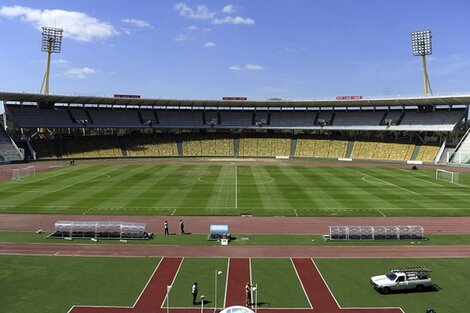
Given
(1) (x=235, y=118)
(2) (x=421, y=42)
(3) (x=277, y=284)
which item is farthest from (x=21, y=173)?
(2) (x=421, y=42)

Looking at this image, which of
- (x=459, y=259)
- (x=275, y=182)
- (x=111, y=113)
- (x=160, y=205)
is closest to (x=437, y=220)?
(x=459, y=259)

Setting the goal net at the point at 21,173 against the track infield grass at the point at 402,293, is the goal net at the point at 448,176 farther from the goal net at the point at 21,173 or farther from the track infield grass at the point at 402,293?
the goal net at the point at 21,173

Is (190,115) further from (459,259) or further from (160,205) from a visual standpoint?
(459,259)

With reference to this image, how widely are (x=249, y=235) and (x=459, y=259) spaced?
15.4m

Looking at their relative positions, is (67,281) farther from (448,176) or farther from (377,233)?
(448,176)

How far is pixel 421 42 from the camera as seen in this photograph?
9381 cm

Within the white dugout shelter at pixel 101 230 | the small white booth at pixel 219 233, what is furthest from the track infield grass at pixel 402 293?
the white dugout shelter at pixel 101 230

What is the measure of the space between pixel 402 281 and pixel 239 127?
86.2 meters

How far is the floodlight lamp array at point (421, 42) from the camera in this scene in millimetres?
92812

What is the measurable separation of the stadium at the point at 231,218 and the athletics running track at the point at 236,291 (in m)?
0.11

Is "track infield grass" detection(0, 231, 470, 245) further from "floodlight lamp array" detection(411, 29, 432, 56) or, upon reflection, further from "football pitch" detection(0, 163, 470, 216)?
"floodlight lamp array" detection(411, 29, 432, 56)

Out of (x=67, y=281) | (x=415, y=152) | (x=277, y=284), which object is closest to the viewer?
(x=277, y=284)

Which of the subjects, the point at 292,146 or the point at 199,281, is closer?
the point at 199,281

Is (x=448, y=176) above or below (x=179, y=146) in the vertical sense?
below
